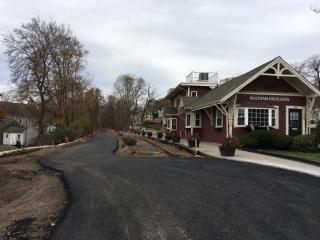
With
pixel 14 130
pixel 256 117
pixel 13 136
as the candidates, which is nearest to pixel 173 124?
pixel 256 117

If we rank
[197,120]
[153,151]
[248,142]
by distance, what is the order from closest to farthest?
[248,142] < [153,151] < [197,120]

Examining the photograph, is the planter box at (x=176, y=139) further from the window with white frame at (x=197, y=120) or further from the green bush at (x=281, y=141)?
the green bush at (x=281, y=141)

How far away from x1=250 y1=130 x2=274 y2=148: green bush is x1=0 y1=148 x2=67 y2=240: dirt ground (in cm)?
1214

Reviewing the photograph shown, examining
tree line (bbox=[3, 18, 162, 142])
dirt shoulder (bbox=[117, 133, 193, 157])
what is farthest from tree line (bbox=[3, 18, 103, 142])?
A: dirt shoulder (bbox=[117, 133, 193, 157])

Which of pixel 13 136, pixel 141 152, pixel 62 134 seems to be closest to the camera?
pixel 141 152

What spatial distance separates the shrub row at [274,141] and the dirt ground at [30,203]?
1143 centimetres

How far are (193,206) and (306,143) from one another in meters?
14.4

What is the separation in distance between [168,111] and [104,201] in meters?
36.1

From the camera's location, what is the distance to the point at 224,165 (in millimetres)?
14336

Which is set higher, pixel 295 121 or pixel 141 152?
pixel 295 121

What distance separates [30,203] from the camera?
929cm

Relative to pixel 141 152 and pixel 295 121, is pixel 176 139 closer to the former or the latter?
pixel 141 152

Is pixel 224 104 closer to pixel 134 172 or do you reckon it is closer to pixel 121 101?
pixel 134 172

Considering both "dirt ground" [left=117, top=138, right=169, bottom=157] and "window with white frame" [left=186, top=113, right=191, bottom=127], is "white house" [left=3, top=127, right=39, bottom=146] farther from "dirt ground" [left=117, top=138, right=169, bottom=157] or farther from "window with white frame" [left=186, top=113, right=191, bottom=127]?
"dirt ground" [left=117, top=138, right=169, bottom=157]
